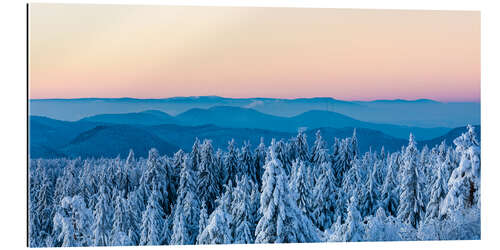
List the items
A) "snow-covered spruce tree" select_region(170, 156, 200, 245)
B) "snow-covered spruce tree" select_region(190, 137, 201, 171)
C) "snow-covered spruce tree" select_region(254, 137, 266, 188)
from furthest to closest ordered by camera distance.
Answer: "snow-covered spruce tree" select_region(254, 137, 266, 188) < "snow-covered spruce tree" select_region(190, 137, 201, 171) < "snow-covered spruce tree" select_region(170, 156, 200, 245)

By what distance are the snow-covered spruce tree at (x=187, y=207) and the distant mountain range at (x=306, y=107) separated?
1.93 meters

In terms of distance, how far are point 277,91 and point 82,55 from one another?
18.8 ft

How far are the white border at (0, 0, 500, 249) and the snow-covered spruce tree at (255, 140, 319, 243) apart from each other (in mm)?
302

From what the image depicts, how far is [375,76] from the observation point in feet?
60.8

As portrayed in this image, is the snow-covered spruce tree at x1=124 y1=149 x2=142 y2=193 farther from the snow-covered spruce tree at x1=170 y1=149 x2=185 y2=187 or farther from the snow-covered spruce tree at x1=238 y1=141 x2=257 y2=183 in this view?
the snow-covered spruce tree at x1=238 y1=141 x2=257 y2=183

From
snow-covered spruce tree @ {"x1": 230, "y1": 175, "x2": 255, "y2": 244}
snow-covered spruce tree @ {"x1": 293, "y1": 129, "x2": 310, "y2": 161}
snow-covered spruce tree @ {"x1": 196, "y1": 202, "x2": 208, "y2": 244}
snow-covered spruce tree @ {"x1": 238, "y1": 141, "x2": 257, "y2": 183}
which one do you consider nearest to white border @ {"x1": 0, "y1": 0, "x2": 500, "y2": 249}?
snow-covered spruce tree @ {"x1": 230, "y1": 175, "x2": 255, "y2": 244}

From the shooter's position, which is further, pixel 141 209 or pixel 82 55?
pixel 141 209

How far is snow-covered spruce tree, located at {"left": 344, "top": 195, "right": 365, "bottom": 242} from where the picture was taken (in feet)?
57.9

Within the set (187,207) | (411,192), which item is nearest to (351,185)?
(411,192)

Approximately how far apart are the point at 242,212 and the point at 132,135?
157 inches

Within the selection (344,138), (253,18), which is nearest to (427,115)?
(344,138)

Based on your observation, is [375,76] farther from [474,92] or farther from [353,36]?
[474,92]

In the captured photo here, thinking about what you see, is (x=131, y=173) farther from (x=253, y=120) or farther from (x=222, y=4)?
(x=222, y=4)

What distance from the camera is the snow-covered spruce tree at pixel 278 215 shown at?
17.4 meters
